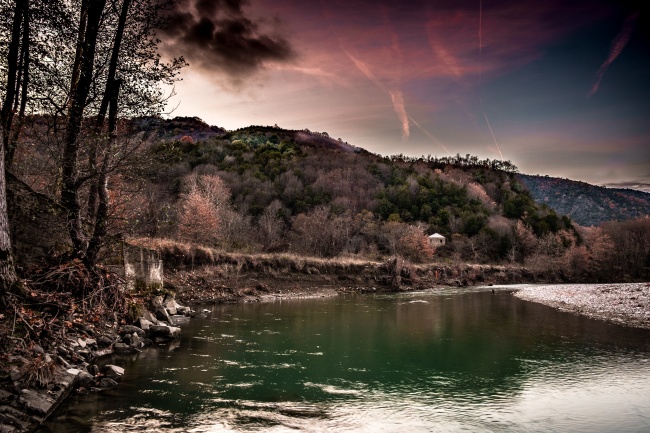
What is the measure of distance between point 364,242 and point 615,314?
53.0 metres

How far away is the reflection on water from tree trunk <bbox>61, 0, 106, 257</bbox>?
185 inches

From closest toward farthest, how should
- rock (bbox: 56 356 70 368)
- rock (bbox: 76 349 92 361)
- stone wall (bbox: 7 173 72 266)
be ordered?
rock (bbox: 56 356 70 368)
rock (bbox: 76 349 92 361)
stone wall (bbox: 7 173 72 266)

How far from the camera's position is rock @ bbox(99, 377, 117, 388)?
10.6 metres

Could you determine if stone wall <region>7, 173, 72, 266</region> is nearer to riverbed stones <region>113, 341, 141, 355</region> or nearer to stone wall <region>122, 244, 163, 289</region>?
riverbed stones <region>113, 341, 141, 355</region>

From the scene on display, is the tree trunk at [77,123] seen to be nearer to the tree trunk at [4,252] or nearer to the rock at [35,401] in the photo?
the tree trunk at [4,252]

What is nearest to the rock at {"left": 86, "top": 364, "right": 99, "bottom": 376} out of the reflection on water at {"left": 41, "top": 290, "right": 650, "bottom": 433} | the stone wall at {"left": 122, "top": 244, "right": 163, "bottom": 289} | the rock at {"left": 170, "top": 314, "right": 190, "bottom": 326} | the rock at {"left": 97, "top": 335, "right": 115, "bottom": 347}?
the reflection on water at {"left": 41, "top": 290, "right": 650, "bottom": 433}

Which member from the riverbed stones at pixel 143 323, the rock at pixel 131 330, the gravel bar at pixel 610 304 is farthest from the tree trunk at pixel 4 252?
the gravel bar at pixel 610 304

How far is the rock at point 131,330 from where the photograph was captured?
15347 millimetres

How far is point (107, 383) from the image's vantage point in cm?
1070

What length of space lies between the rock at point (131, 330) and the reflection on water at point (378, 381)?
49.5 inches

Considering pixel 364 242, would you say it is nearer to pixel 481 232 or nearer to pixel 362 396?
pixel 481 232

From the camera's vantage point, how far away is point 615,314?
2598 cm

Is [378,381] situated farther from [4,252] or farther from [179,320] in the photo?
[179,320]

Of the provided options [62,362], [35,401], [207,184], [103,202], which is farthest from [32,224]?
[207,184]
